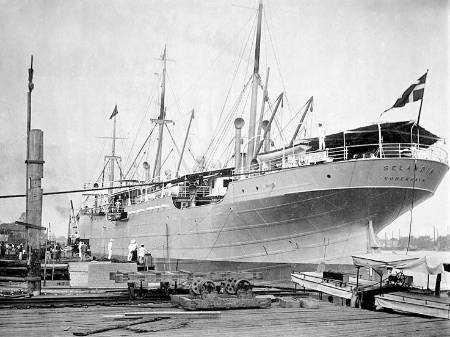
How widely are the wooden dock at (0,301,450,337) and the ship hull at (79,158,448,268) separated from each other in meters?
11.1

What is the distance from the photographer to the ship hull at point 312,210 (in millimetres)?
20266

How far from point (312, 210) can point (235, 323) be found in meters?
13.8

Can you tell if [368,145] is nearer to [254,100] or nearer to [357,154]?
[357,154]

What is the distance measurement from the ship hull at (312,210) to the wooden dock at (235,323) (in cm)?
1112

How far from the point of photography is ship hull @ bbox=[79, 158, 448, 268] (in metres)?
20.3

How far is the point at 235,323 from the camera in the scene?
801 cm

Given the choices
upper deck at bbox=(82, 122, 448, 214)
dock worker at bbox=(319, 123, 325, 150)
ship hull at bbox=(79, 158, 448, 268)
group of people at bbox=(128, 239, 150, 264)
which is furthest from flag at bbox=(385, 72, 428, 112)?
group of people at bbox=(128, 239, 150, 264)

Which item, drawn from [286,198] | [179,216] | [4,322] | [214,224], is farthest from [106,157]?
[4,322]

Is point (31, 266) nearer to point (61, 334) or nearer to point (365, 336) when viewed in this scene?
point (61, 334)

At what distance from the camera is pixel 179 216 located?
2788cm

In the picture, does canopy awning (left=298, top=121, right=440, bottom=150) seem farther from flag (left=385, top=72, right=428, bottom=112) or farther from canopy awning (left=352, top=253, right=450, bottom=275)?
canopy awning (left=352, top=253, right=450, bottom=275)

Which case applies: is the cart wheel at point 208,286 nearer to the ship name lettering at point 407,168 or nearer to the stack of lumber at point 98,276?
the stack of lumber at point 98,276

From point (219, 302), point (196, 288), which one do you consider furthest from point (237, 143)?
point (219, 302)

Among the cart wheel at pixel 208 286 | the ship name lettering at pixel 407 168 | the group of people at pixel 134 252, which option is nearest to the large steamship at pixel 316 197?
the ship name lettering at pixel 407 168
